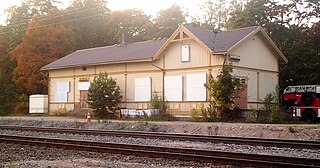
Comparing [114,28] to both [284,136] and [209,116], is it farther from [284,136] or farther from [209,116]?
[284,136]

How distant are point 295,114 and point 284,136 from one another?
8.34 metres

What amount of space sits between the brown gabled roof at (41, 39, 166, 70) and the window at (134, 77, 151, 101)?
1.59 m

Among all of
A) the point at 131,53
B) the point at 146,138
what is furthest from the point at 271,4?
the point at 146,138

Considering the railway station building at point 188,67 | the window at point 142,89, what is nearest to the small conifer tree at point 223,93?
the railway station building at point 188,67

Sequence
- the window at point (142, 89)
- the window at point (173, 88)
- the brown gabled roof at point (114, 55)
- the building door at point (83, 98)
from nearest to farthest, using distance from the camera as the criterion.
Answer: the window at point (173, 88), the window at point (142, 89), the brown gabled roof at point (114, 55), the building door at point (83, 98)

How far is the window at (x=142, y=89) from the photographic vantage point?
32250 millimetres

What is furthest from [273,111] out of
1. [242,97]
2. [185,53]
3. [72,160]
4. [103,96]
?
[72,160]

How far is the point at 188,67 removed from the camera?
99.3 ft

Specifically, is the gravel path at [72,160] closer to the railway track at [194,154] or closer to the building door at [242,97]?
the railway track at [194,154]

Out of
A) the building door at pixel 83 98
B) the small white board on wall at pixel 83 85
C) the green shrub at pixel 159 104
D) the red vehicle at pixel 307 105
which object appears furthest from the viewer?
the building door at pixel 83 98

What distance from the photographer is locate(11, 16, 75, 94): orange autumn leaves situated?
45.1 m

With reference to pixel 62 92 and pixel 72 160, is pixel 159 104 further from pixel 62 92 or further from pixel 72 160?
pixel 72 160

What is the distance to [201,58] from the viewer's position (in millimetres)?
29672

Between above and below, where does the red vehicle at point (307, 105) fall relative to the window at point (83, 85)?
below
